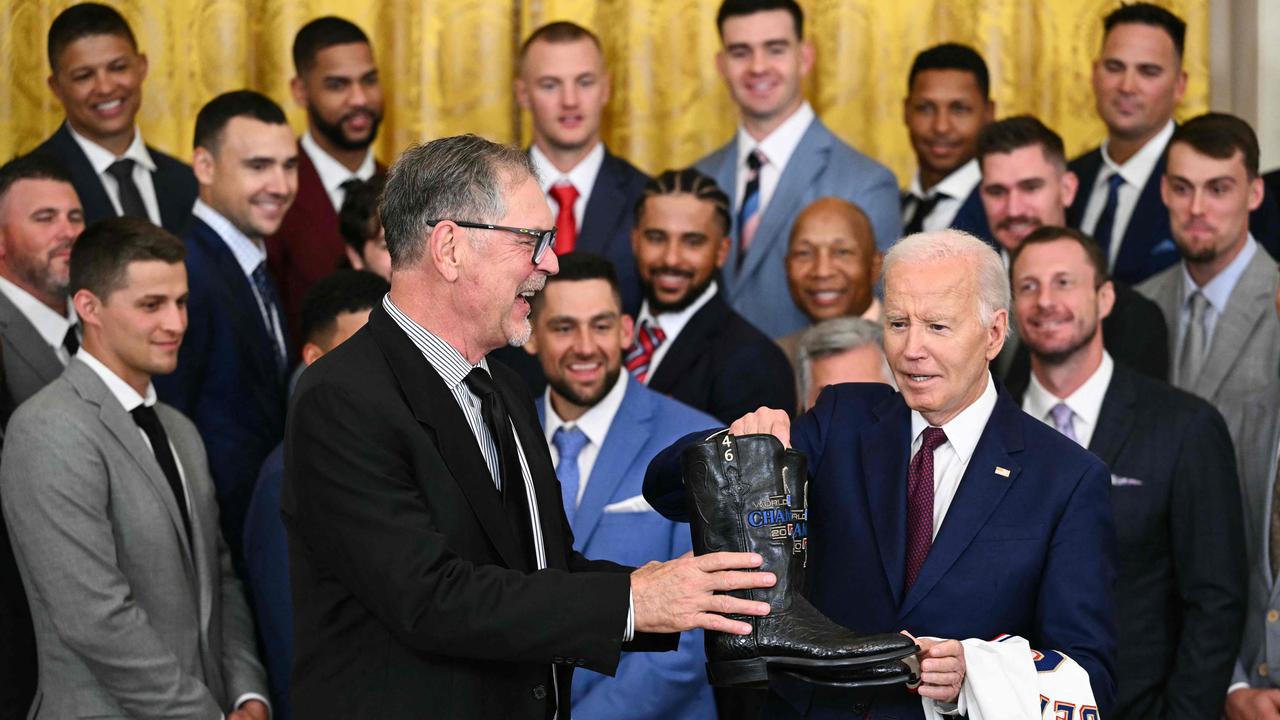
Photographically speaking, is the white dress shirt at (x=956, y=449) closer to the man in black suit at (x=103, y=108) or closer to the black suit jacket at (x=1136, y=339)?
the black suit jacket at (x=1136, y=339)

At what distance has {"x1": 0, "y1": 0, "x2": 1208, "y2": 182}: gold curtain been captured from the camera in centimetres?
632

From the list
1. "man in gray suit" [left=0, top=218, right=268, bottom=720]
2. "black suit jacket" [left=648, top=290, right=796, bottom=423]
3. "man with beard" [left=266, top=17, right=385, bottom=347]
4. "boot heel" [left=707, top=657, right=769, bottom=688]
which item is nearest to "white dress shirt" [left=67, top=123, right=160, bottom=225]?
"man with beard" [left=266, top=17, right=385, bottom=347]

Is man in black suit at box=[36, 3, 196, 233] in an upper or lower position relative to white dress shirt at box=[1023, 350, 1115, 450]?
upper

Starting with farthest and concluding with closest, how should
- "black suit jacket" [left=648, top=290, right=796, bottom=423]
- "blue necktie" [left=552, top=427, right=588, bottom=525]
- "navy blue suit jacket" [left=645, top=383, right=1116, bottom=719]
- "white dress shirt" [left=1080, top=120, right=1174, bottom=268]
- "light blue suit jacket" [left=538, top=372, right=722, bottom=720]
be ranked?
"white dress shirt" [left=1080, top=120, right=1174, bottom=268], "black suit jacket" [left=648, top=290, right=796, bottom=423], "blue necktie" [left=552, top=427, right=588, bottom=525], "light blue suit jacket" [left=538, top=372, right=722, bottom=720], "navy blue suit jacket" [left=645, top=383, right=1116, bottom=719]

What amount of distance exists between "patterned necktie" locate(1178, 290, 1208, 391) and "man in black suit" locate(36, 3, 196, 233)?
135 inches

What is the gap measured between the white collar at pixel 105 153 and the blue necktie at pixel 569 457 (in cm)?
227

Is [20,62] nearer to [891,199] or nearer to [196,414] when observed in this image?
[196,414]

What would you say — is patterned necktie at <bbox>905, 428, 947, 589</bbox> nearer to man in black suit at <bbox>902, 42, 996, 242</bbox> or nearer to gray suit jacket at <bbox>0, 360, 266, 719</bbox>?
gray suit jacket at <bbox>0, 360, 266, 719</bbox>

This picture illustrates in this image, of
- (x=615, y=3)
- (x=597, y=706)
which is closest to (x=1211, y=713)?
(x=597, y=706)

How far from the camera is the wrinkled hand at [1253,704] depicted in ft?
13.6

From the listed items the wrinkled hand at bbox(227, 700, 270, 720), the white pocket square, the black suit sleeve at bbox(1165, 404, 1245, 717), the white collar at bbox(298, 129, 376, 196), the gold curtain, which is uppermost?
the gold curtain

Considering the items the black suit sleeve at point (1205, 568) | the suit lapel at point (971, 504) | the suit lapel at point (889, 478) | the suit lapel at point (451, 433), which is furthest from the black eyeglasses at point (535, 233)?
the black suit sleeve at point (1205, 568)

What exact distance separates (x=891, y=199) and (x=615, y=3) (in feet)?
5.32

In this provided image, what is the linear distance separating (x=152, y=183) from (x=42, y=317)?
1065 millimetres
